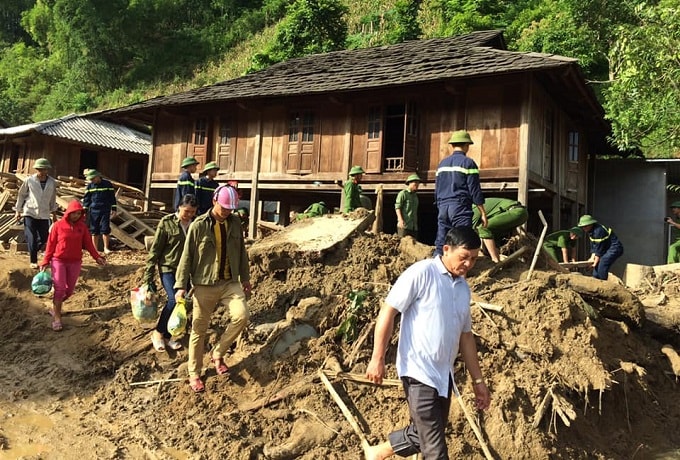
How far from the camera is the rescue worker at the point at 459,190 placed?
6141 millimetres

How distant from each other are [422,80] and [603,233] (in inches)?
186

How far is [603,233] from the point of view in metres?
8.98

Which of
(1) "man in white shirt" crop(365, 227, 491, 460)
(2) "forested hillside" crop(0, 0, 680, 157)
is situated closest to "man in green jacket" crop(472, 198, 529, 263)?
(1) "man in white shirt" crop(365, 227, 491, 460)

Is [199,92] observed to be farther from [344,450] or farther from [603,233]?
[344,450]

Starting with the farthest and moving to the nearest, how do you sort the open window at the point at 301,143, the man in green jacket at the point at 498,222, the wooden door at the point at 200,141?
the wooden door at the point at 200,141, the open window at the point at 301,143, the man in green jacket at the point at 498,222

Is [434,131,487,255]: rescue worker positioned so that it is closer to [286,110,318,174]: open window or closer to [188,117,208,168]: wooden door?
[286,110,318,174]: open window

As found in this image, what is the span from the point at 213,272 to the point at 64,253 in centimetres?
266

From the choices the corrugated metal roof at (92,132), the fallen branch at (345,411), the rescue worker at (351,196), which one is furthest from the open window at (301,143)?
the corrugated metal roof at (92,132)

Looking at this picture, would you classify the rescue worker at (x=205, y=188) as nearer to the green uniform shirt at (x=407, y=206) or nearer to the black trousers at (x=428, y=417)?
the green uniform shirt at (x=407, y=206)

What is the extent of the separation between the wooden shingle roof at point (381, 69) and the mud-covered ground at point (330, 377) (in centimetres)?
533

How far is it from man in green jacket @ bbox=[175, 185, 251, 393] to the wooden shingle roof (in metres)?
7.39

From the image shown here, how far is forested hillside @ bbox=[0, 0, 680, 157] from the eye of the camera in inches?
874

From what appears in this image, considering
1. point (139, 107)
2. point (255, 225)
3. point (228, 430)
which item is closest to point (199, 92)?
point (139, 107)

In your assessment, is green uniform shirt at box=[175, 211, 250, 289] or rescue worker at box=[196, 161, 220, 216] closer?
green uniform shirt at box=[175, 211, 250, 289]
